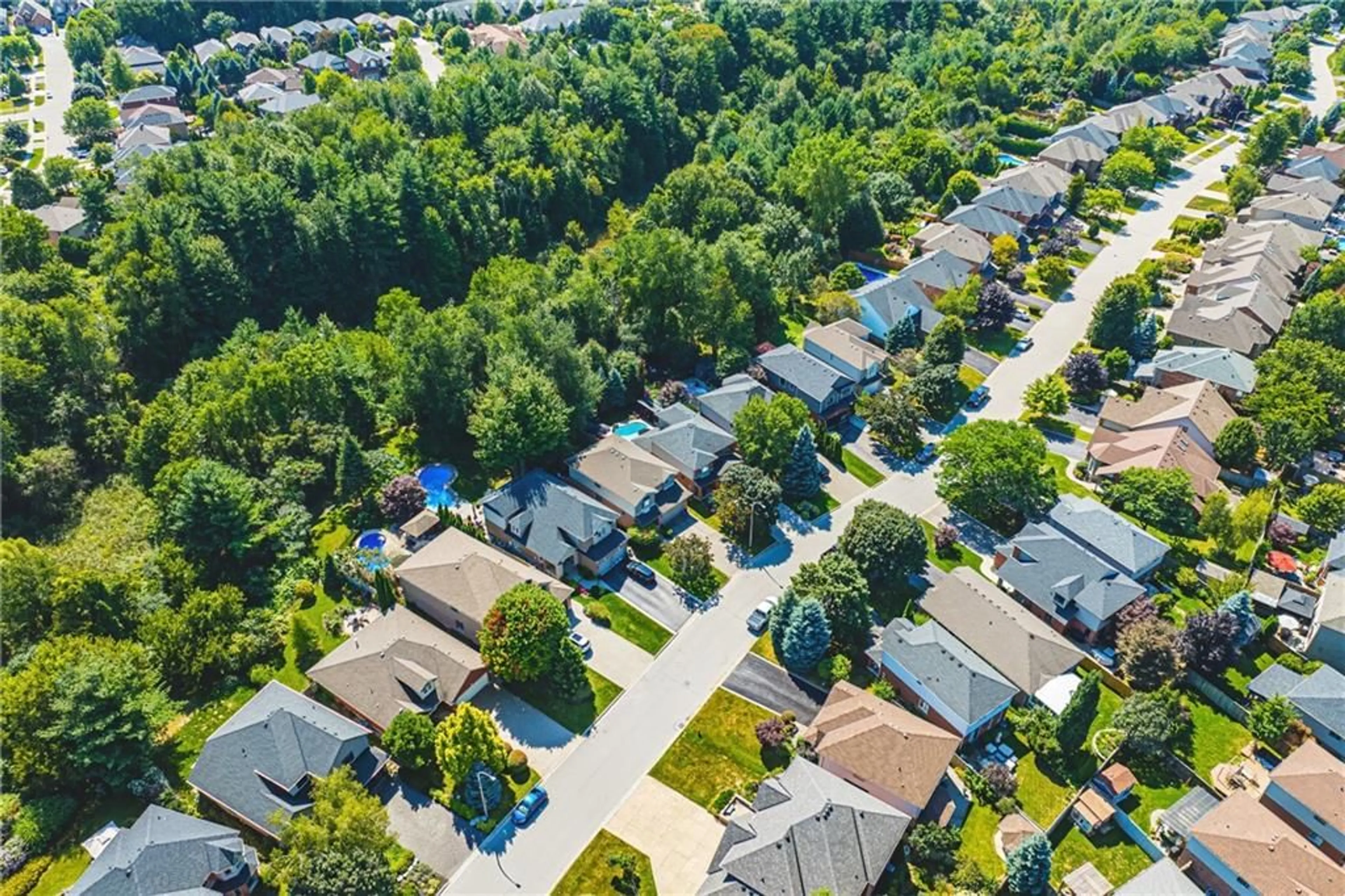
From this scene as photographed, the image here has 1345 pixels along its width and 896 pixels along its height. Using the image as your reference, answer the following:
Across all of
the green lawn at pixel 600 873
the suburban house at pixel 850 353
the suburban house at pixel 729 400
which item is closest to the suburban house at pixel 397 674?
the green lawn at pixel 600 873

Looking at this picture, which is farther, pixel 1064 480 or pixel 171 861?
pixel 1064 480

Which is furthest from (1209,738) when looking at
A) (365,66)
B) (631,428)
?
(365,66)

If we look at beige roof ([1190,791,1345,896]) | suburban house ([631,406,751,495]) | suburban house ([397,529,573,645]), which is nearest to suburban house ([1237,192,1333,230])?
suburban house ([631,406,751,495])

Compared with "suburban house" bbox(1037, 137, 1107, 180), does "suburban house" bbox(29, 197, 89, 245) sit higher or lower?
higher

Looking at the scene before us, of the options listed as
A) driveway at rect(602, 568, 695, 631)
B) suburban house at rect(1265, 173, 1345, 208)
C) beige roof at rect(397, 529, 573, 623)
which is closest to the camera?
beige roof at rect(397, 529, 573, 623)

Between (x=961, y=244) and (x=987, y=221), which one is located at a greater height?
(x=987, y=221)

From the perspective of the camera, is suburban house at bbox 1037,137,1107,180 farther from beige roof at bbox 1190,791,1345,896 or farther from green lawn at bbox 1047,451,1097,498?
beige roof at bbox 1190,791,1345,896

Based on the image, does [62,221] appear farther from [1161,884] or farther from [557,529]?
[1161,884]
